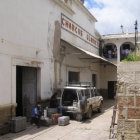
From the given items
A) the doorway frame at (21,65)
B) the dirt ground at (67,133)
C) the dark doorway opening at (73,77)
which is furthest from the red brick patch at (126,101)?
the dark doorway opening at (73,77)

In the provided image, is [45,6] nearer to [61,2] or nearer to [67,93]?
[61,2]

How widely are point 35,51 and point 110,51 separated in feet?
52.2

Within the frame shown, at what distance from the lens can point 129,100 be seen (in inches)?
149

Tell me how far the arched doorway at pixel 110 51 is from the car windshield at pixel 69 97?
14.7 metres

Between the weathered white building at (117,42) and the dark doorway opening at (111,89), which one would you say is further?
the dark doorway opening at (111,89)

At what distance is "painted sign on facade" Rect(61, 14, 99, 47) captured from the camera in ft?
48.2

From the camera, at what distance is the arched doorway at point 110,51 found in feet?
84.9

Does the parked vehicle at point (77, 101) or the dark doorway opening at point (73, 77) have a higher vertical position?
the dark doorway opening at point (73, 77)

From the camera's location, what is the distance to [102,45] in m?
25.2

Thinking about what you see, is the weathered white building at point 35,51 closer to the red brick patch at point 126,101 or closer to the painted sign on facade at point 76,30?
the painted sign on facade at point 76,30

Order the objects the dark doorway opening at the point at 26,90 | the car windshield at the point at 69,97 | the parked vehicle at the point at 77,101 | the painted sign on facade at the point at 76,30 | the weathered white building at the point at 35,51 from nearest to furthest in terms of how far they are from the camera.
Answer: the weathered white building at the point at 35,51, the parked vehicle at the point at 77,101, the dark doorway opening at the point at 26,90, the car windshield at the point at 69,97, the painted sign on facade at the point at 76,30

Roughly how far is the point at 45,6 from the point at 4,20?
12.4ft

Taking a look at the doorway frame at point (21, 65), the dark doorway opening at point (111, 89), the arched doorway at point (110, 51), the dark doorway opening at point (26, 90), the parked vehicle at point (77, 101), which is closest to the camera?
the doorway frame at point (21, 65)

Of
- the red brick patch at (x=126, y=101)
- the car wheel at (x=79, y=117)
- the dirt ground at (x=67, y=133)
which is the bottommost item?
the dirt ground at (x=67, y=133)
